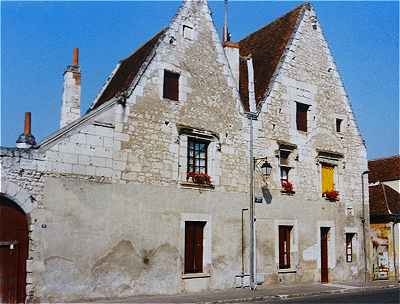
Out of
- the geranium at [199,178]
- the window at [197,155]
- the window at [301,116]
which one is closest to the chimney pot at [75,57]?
the window at [197,155]

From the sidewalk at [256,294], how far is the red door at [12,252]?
5.42 feet

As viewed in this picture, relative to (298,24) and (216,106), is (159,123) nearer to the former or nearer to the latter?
(216,106)

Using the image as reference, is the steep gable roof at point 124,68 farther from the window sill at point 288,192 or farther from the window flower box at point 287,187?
the window sill at point 288,192

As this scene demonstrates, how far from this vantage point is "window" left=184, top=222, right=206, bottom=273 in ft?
49.8

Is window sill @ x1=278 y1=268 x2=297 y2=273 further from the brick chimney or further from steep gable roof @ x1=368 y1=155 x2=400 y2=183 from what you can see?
steep gable roof @ x1=368 y1=155 x2=400 y2=183

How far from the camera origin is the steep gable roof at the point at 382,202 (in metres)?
22.1

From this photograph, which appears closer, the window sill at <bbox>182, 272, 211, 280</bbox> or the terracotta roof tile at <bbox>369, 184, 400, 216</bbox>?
the window sill at <bbox>182, 272, 211, 280</bbox>

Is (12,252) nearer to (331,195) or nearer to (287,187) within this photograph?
(287,187)

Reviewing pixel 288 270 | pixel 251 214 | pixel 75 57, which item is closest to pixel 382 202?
pixel 288 270

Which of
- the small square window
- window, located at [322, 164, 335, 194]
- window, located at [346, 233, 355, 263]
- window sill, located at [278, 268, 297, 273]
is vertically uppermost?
the small square window

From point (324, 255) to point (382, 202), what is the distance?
5.27m

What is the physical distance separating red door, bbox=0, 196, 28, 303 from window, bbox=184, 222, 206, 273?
484 cm

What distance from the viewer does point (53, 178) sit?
41.9 feet

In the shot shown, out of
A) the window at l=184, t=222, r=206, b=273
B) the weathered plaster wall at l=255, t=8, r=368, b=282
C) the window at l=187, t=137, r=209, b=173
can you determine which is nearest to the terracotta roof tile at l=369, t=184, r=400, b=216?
the weathered plaster wall at l=255, t=8, r=368, b=282
